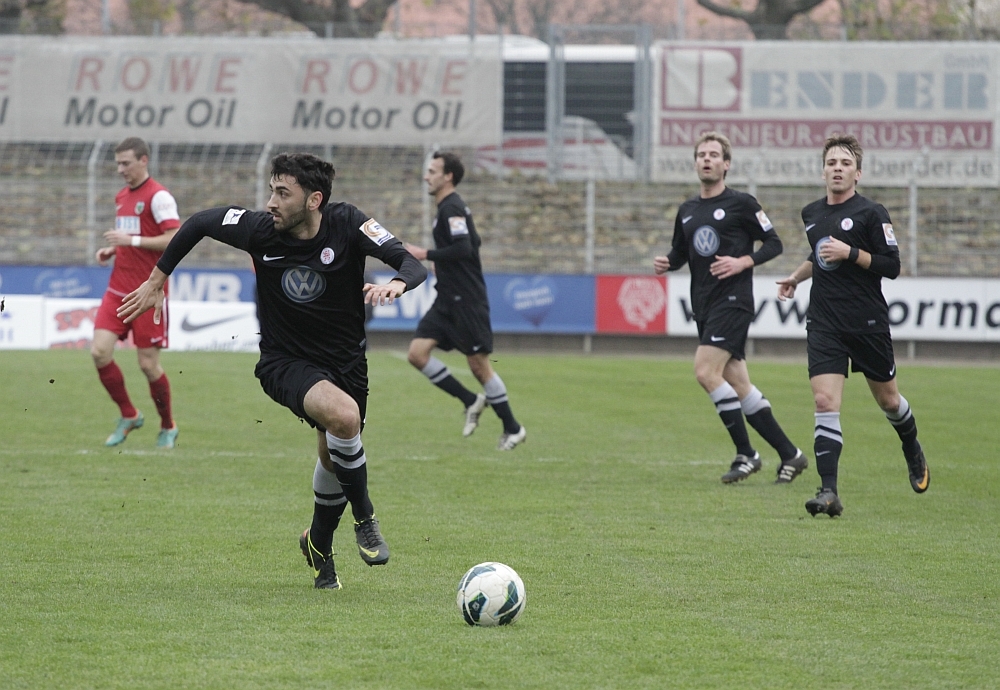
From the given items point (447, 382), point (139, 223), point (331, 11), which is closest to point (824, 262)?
point (447, 382)

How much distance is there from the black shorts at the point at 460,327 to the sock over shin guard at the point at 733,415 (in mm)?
2150

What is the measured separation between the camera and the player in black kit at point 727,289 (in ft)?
30.5

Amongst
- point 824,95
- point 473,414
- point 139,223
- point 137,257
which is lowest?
point 473,414

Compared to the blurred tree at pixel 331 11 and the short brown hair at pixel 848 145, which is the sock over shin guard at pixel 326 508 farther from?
the blurred tree at pixel 331 11

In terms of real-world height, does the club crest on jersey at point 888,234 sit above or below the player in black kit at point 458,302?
above

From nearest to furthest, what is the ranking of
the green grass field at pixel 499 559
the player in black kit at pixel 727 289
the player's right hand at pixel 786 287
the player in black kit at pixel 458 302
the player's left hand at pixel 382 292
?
the green grass field at pixel 499 559, the player's left hand at pixel 382 292, the player's right hand at pixel 786 287, the player in black kit at pixel 727 289, the player in black kit at pixel 458 302

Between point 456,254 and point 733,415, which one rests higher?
point 456,254

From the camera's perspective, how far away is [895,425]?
850 cm

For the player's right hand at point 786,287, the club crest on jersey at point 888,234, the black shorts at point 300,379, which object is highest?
the club crest on jersey at point 888,234

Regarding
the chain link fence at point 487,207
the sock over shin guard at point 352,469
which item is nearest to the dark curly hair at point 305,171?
the sock over shin guard at point 352,469

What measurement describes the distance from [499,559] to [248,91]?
2336 centimetres

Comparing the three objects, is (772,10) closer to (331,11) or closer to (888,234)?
(331,11)

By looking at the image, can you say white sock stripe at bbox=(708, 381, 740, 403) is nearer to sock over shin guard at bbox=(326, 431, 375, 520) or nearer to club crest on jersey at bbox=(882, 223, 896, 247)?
club crest on jersey at bbox=(882, 223, 896, 247)

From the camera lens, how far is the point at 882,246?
7.94 m
